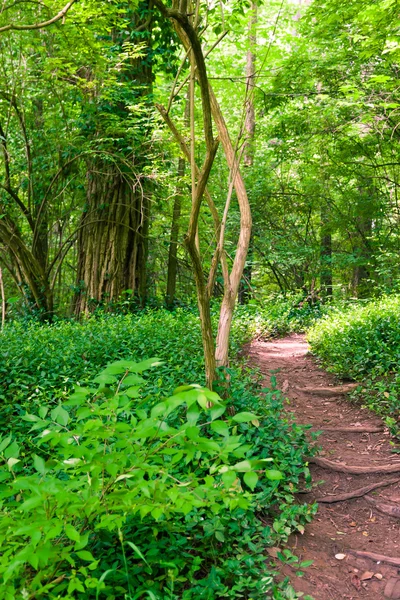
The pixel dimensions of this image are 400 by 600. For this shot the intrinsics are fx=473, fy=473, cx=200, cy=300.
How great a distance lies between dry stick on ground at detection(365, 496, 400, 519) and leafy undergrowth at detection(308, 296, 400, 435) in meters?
1.08

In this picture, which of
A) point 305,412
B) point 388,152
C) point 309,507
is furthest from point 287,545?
point 388,152

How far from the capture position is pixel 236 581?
250cm

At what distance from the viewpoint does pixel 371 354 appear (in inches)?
243

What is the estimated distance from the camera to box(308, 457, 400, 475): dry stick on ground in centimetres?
419

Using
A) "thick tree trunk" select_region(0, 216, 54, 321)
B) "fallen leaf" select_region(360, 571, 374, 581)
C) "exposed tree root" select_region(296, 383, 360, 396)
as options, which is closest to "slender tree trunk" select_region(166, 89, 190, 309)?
"thick tree trunk" select_region(0, 216, 54, 321)

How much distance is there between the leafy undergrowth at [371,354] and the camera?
17.5 feet

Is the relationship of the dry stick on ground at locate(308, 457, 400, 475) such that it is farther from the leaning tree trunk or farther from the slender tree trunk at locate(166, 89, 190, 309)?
the slender tree trunk at locate(166, 89, 190, 309)

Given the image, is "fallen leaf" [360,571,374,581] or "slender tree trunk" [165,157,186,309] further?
"slender tree trunk" [165,157,186,309]

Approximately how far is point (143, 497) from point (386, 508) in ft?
8.50

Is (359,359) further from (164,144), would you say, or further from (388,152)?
(388,152)

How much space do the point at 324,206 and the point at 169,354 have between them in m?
9.24

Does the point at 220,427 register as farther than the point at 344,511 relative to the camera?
No

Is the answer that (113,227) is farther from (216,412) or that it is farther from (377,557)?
(216,412)

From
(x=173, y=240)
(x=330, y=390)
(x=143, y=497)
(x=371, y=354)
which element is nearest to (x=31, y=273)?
(x=173, y=240)
